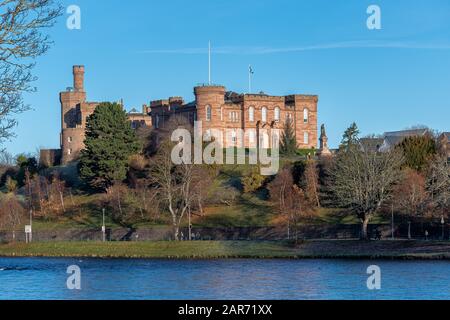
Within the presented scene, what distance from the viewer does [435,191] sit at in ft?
242

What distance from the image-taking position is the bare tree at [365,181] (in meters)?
66.2

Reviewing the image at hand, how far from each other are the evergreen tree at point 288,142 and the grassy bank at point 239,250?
39281 millimetres

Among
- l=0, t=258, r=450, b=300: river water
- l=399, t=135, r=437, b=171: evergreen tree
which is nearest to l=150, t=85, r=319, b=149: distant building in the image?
l=399, t=135, r=437, b=171: evergreen tree

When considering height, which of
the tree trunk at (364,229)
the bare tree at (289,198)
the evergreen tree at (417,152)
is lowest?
the tree trunk at (364,229)

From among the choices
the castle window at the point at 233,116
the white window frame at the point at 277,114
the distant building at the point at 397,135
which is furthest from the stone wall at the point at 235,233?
the distant building at the point at 397,135

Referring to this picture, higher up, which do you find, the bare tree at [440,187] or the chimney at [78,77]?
the chimney at [78,77]

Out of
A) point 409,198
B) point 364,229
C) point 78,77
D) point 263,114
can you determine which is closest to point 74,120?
point 78,77

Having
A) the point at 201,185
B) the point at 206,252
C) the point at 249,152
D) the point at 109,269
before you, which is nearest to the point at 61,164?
the point at 249,152

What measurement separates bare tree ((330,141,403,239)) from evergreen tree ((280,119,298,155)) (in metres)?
35.7

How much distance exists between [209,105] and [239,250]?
140 feet

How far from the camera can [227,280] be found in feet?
156

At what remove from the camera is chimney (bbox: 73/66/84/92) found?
12248 centimetres

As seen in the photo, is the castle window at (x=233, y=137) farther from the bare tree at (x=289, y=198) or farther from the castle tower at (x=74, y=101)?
the bare tree at (x=289, y=198)

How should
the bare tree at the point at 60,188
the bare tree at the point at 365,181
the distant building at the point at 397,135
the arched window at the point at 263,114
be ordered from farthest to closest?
the distant building at the point at 397,135 < the arched window at the point at 263,114 < the bare tree at the point at 60,188 < the bare tree at the point at 365,181
